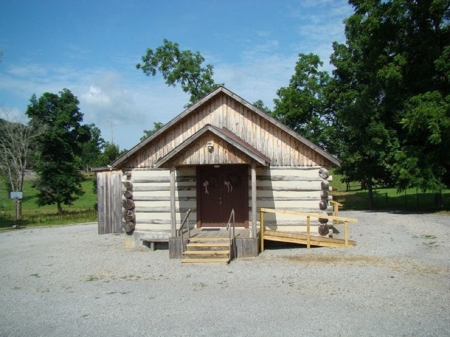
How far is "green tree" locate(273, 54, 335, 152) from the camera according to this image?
3056 centimetres

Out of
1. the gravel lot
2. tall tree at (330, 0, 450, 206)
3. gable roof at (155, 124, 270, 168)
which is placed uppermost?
tall tree at (330, 0, 450, 206)

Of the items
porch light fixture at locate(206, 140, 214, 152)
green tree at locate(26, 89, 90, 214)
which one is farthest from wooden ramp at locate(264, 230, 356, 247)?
green tree at locate(26, 89, 90, 214)

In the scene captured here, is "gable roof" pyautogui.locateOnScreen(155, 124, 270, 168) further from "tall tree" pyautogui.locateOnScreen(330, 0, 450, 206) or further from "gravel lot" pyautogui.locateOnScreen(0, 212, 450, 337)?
"tall tree" pyautogui.locateOnScreen(330, 0, 450, 206)

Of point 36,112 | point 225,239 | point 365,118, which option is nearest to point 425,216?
point 365,118

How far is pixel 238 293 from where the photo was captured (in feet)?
27.1

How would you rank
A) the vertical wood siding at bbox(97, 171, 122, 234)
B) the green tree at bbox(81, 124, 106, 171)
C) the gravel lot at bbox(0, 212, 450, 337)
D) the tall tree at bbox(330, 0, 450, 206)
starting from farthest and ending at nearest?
the green tree at bbox(81, 124, 106, 171)
the tall tree at bbox(330, 0, 450, 206)
the vertical wood siding at bbox(97, 171, 122, 234)
the gravel lot at bbox(0, 212, 450, 337)

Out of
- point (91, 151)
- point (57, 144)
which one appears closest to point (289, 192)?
point (57, 144)

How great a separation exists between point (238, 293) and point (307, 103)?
24778mm

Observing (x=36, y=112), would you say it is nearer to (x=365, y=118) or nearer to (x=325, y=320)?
(x=365, y=118)

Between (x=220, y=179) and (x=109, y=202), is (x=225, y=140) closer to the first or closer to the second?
(x=220, y=179)

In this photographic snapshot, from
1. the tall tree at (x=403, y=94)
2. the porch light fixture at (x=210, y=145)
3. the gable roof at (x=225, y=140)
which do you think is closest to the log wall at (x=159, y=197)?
the gable roof at (x=225, y=140)

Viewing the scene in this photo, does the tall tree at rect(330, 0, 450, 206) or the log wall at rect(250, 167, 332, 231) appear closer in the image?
the log wall at rect(250, 167, 332, 231)

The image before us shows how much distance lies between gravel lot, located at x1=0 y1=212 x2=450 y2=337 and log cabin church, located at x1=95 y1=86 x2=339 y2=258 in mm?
1446

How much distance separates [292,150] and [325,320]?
25.5 feet
